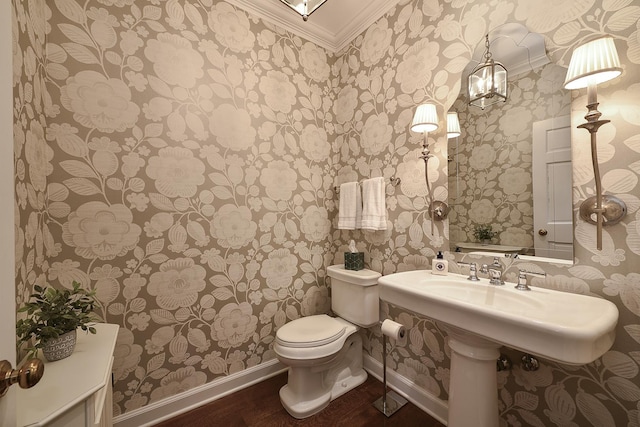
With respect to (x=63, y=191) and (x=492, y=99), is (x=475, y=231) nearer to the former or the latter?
(x=492, y=99)

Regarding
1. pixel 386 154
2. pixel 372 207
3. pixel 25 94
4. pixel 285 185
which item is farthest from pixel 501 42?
pixel 25 94

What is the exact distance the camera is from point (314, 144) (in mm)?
1983

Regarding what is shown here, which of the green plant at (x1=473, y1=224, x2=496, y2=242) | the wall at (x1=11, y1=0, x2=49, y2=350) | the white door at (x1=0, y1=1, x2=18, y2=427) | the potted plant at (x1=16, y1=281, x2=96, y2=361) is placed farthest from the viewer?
the green plant at (x1=473, y1=224, x2=496, y2=242)

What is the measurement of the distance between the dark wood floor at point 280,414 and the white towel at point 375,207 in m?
1.08

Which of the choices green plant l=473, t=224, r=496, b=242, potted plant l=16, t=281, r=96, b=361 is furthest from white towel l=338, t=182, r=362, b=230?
potted plant l=16, t=281, r=96, b=361

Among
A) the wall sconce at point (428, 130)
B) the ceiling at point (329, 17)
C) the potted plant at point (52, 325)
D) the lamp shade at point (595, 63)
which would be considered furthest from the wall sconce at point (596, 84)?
the potted plant at point (52, 325)

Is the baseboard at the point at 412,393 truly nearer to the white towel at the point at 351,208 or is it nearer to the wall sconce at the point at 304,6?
the white towel at the point at 351,208

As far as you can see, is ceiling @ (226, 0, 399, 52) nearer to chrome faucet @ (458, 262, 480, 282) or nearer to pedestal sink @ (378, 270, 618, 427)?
chrome faucet @ (458, 262, 480, 282)

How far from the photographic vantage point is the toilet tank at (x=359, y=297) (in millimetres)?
1611

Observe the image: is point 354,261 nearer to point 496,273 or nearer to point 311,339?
point 311,339

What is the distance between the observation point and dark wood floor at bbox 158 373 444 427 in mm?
1348

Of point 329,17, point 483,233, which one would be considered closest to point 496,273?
point 483,233

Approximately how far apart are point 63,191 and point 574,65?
221 centimetres

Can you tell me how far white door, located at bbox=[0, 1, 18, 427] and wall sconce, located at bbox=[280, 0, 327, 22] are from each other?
1.01 metres
